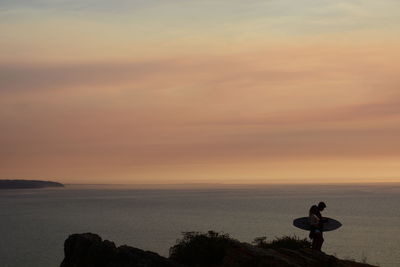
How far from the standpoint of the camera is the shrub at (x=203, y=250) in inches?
1048

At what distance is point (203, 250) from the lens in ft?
88.2

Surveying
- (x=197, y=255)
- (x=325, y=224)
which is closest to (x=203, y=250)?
(x=197, y=255)

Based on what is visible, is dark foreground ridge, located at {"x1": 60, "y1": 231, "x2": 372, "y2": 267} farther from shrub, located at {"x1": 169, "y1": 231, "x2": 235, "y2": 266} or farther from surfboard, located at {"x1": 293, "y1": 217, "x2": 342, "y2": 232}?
Result: surfboard, located at {"x1": 293, "y1": 217, "x2": 342, "y2": 232}

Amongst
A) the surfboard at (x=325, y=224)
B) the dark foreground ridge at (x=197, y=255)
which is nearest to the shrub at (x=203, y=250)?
the dark foreground ridge at (x=197, y=255)

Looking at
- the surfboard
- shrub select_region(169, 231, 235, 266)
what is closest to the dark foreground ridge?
shrub select_region(169, 231, 235, 266)

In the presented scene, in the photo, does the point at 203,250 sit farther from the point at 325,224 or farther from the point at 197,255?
the point at 325,224

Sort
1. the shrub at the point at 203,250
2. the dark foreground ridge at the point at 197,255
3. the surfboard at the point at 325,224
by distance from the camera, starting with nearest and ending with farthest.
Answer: the dark foreground ridge at the point at 197,255 → the shrub at the point at 203,250 → the surfboard at the point at 325,224

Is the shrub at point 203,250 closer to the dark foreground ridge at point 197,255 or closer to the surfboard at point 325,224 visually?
the dark foreground ridge at point 197,255

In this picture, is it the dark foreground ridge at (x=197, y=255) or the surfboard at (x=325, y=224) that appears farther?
the surfboard at (x=325, y=224)

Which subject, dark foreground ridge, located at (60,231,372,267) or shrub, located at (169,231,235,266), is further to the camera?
shrub, located at (169,231,235,266)

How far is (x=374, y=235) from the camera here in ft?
393

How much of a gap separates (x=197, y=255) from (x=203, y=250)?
0.95 ft

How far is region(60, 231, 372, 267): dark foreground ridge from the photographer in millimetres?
23203

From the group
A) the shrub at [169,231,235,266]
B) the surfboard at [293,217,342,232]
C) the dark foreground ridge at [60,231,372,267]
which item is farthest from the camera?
the surfboard at [293,217,342,232]
